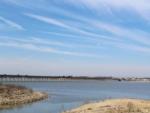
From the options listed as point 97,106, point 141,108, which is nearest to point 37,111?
point 97,106

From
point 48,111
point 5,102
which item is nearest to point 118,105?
point 48,111

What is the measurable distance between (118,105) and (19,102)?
125ft

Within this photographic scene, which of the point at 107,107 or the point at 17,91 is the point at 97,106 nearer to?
the point at 107,107

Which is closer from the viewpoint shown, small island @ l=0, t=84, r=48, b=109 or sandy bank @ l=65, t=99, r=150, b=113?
sandy bank @ l=65, t=99, r=150, b=113

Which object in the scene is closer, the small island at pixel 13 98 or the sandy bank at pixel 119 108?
the sandy bank at pixel 119 108

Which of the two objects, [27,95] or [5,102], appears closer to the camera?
[5,102]

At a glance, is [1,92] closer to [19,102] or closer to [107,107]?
[19,102]

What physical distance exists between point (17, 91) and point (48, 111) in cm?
2807

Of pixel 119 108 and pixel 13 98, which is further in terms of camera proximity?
pixel 13 98

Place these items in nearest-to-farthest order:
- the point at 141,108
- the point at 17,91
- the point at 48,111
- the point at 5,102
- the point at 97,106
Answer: the point at 141,108
the point at 97,106
the point at 48,111
the point at 5,102
the point at 17,91

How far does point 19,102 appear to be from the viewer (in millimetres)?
72938

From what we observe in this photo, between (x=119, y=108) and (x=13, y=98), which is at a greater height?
(x=13, y=98)

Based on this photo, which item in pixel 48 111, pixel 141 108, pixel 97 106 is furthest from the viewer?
pixel 48 111

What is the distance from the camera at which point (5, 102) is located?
230 feet
